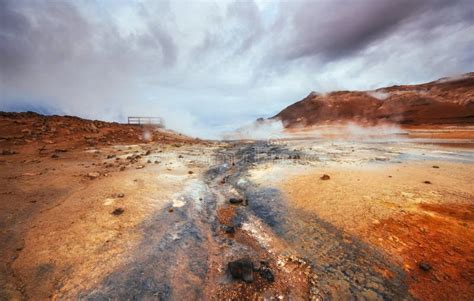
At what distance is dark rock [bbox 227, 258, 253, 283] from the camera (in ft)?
10.3

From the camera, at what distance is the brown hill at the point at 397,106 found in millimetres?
40688

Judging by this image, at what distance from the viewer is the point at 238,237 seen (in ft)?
14.2

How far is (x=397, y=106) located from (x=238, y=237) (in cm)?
5979

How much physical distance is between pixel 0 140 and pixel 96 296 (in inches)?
538

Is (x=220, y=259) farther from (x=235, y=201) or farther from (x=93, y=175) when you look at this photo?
(x=93, y=175)

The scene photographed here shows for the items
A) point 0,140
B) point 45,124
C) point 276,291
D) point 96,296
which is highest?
point 45,124

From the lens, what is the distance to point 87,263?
3299 mm

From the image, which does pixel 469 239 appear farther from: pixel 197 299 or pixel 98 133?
pixel 98 133

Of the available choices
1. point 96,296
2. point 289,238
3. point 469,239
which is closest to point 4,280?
point 96,296

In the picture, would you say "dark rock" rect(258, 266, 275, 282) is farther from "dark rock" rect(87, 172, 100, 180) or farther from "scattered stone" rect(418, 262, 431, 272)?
"dark rock" rect(87, 172, 100, 180)

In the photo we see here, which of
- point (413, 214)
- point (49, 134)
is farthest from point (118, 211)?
point (49, 134)

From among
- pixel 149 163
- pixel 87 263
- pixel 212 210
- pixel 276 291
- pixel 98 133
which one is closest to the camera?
pixel 276 291

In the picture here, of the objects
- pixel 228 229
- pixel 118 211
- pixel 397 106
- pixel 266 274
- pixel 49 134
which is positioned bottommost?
pixel 266 274

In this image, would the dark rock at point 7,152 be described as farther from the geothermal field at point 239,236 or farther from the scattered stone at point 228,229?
the scattered stone at point 228,229
